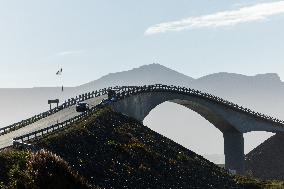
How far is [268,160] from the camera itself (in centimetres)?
10944

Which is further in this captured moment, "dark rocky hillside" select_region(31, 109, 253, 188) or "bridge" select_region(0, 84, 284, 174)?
"bridge" select_region(0, 84, 284, 174)

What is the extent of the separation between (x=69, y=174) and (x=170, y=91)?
269 ft

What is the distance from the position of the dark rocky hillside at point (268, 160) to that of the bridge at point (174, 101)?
13.1 ft

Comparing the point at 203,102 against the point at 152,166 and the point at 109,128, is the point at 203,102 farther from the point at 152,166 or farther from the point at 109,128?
the point at 152,166

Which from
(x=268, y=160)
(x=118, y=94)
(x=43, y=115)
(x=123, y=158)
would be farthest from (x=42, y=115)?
(x=268, y=160)

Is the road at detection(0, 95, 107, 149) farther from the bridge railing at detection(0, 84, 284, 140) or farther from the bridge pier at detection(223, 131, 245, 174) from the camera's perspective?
the bridge pier at detection(223, 131, 245, 174)

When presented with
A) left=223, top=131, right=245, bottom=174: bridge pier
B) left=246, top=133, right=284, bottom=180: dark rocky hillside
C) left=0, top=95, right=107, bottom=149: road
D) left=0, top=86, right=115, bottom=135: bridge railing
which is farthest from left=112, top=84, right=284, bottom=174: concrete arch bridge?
left=0, top=95, right=107, bottom=149: road

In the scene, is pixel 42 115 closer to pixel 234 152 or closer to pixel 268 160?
pixel 234 152

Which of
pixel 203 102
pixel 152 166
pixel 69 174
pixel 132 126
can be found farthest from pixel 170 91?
pixel 69 174

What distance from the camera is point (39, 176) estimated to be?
8.98m

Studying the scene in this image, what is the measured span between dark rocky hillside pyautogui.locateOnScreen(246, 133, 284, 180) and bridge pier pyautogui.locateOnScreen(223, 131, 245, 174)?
3.63 meters

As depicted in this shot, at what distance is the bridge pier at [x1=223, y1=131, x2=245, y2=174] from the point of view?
337ft

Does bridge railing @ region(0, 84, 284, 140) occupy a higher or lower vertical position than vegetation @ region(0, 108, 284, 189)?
higher

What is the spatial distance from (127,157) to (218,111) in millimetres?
61005
